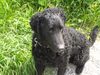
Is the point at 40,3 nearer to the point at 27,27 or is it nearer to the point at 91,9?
the point at 27,27

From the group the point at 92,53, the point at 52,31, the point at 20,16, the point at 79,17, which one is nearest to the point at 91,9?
the point at 79,17

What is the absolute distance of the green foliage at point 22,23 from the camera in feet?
14.5

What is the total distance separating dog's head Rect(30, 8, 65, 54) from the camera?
361 cm

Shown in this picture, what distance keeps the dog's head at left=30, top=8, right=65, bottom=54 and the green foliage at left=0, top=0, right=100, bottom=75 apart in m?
0.79

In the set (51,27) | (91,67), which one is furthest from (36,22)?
(91,67)

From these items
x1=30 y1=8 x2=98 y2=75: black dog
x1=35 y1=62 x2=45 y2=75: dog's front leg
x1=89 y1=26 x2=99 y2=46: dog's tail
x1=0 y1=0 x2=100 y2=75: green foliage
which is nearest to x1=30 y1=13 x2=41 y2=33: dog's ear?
x1=30 y1=8 x2=98 y2=75: black dog

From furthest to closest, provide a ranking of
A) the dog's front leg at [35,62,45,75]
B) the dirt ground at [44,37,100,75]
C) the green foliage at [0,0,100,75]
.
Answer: the dirt ground at [44,37,100,75], the green foliage at [0,0,100,75], the dog's front leg at [35,62,45,75]

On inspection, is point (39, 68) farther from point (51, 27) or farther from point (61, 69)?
point (51, 27)

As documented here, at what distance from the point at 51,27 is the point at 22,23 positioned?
1498 mm

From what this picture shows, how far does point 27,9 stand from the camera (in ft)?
17.7

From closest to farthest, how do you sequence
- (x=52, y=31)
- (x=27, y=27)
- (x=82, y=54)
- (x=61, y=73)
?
(x=52, y=31) → (x=61, y=73) → (x=82, y=54) → (x=27, y=27)

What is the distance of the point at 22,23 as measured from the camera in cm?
502

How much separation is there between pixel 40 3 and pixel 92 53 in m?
1.26

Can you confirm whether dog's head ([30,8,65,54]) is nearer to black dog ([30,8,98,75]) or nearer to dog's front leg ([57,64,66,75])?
black dog ([30,8,98,75])
